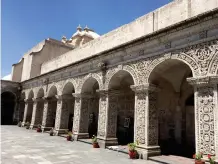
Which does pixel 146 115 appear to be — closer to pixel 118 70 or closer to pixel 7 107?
pixel 118 70

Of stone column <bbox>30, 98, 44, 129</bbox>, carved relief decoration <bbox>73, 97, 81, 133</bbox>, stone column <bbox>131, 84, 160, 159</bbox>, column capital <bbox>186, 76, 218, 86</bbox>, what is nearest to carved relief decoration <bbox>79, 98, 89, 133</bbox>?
carved relief decoration <bbox>73, 97, 81, 133</bbox>

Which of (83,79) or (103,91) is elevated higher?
A: (83,79)

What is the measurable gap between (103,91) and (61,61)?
27.7 feet

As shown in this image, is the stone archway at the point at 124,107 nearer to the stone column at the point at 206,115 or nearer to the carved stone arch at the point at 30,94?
the stone column at the point at 206,115

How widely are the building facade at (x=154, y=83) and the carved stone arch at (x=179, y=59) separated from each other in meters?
0.04

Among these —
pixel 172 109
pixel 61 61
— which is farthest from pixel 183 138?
pixel 61 61

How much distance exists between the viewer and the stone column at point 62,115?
47.0ft

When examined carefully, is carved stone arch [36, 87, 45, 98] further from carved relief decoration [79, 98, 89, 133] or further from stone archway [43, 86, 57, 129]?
carved relief decoration [79, 98, 89, 133]

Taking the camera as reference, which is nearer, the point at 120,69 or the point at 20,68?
the point at 120,69

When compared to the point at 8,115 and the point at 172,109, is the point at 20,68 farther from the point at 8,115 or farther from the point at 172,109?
the point at 172,109

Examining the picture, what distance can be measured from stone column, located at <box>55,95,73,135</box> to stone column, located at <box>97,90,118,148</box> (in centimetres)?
466

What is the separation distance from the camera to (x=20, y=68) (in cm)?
2559

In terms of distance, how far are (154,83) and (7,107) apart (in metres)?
20.7

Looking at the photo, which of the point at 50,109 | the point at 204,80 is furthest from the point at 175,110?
the point at 50,109
